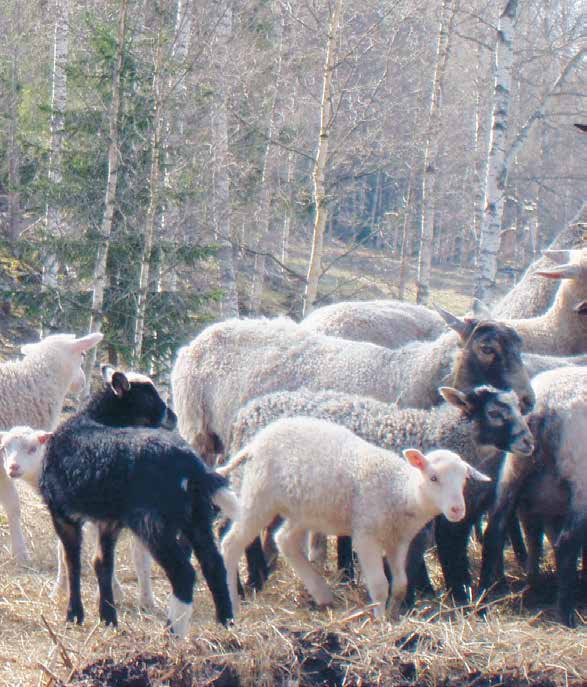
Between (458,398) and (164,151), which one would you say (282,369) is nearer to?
(458,398)

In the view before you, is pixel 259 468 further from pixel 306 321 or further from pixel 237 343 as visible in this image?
pixel 306 321

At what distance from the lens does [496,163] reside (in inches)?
573

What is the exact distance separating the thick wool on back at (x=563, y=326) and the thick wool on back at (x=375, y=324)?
1.07 meters

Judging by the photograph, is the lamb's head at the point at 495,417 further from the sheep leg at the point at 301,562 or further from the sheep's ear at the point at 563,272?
the sheep's ear at the point at 563,272

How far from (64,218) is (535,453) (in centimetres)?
833

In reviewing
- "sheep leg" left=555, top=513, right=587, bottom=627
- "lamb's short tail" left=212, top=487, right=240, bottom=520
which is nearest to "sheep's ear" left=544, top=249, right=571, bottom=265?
"sheep leg" left=555, top=513, right=587, bottom=627

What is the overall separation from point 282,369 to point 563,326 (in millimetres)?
2401

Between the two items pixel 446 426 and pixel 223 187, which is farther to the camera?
pixel 223 187

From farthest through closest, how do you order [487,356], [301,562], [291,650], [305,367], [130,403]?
[305,367] → [487,356] → [301,562] → [130,403] → [291,650]

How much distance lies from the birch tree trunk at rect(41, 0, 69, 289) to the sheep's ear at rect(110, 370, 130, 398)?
6233mm

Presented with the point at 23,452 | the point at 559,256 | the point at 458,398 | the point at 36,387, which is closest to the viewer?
the point at 23,452

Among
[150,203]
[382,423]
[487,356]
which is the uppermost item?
[150,203]

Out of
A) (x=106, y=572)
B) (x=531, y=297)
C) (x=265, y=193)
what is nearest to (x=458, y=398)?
(x=106, y=572)

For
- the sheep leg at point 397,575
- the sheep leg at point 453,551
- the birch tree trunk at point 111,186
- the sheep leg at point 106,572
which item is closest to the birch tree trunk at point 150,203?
the birch tree trunk at point 111,186
